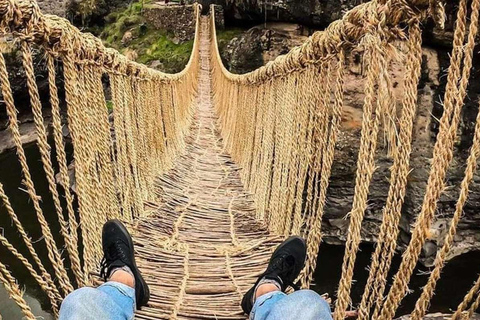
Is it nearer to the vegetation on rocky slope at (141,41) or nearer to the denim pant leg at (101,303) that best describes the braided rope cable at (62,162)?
the denim pant leg at (101,303)

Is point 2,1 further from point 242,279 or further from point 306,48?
point 242,279

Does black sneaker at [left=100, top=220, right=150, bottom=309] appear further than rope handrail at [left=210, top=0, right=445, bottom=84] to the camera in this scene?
Yes

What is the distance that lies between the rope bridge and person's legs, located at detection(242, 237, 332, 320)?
51 millimetres

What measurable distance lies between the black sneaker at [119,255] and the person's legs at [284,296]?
279 mm

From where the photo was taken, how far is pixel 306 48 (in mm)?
1526

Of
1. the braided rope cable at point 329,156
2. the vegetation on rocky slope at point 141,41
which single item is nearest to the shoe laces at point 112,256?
the braided rope cable at point 329,156

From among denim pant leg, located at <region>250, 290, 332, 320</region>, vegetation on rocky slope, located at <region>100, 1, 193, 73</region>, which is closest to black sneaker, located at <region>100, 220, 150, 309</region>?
denim pant leg, located at <region>250, 290, 332, 320</region>

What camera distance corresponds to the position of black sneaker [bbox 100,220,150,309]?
128 centimetres

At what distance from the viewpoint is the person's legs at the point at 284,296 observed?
0.98m

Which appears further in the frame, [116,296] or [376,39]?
[116,296]

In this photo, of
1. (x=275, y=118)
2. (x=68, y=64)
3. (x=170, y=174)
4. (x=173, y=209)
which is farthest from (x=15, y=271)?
(x=68, y=64)

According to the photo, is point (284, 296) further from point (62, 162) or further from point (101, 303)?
point (62, 162)

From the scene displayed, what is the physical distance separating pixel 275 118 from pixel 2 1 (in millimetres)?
1437

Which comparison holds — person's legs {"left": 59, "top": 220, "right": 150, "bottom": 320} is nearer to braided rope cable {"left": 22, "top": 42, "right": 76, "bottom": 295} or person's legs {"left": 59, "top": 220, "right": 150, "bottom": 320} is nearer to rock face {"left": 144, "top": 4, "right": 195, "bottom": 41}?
braided rope cable {"left": 22, "top": 42, "right": 76, "bottom": 295}
